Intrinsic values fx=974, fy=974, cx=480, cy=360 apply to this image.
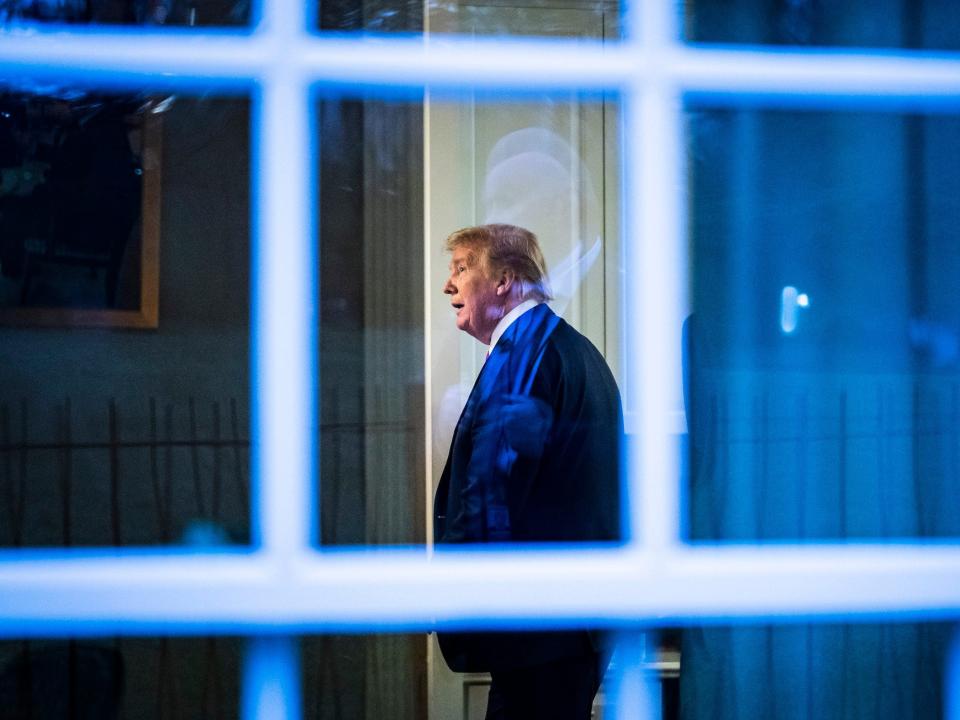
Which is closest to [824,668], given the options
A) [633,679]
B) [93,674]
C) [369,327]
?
[633,679]

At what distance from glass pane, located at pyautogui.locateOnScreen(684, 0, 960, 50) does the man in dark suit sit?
90 cm

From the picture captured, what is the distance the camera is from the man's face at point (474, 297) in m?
2.24

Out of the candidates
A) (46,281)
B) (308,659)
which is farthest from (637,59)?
(308,659)

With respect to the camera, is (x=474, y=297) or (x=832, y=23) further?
(x=474, y=297)

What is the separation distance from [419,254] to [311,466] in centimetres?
186

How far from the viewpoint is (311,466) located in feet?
3.61

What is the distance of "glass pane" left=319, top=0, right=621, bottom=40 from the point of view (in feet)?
8.25

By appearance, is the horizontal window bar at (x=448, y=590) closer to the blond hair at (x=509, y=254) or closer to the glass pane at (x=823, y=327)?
the glass pane at (x=823, y=327)

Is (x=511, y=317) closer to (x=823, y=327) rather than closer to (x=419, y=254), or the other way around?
(x=419, y=254)

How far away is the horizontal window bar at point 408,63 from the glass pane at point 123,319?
0.24m

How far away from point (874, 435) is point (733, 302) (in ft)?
0.83

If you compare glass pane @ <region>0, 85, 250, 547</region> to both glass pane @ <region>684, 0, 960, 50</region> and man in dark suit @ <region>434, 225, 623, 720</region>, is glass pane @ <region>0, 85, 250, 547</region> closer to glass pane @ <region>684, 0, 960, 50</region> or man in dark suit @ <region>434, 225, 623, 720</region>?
man in dark suit @ <region>434, 225, 623, 720</region>

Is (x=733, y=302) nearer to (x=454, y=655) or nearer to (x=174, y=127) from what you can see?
(x=454, y=655)

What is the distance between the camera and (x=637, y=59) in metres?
1.08
